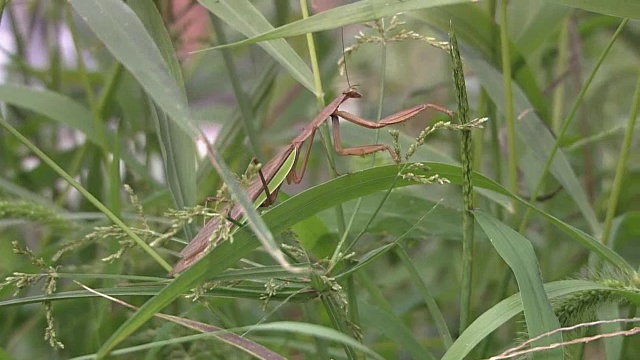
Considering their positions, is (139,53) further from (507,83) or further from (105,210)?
(507,83)

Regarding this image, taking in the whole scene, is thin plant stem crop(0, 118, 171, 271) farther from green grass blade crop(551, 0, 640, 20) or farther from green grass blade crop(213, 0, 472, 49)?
green grass blade crop(551, 0, 640, 20)

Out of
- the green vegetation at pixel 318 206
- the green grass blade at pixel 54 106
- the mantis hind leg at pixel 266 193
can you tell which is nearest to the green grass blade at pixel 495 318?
the green vegetation at pixel 318 206

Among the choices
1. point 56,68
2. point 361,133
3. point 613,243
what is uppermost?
point 56,68

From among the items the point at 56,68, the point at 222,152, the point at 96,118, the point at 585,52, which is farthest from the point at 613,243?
the point at 585,52

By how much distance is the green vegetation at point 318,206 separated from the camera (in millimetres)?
383

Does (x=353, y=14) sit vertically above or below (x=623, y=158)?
above

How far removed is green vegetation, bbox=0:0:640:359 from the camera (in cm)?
Result: 38

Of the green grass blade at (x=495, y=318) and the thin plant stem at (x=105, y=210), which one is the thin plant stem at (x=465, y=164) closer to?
the green grass blade at (x=495, y=318)

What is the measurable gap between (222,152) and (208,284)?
298 mm

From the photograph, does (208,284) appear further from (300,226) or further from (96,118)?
(96,118)

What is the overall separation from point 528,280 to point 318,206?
11 cm

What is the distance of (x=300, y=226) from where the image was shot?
54 cm

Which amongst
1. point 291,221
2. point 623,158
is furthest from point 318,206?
point 623,158

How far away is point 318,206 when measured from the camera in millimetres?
407
